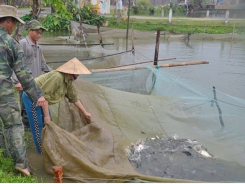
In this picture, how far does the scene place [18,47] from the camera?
2.54 metres

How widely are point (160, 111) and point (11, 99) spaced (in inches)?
106

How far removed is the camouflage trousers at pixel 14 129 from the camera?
255cm

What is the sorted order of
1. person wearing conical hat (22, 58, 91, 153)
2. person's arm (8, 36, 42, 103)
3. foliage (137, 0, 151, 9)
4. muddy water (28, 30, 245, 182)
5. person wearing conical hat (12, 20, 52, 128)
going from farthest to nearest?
1. foliage (137, 0, 151, 9)
2. muddy water (28, 30, 245, 182)
3. person wearing conical hat (12, 20, 52, 128)
4. person wearing conical hat (22, 58, 91, 153)
5. person's arm (8, 36, 42, 103)

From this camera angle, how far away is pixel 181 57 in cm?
1430

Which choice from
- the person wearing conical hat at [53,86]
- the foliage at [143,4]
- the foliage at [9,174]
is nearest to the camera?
the foliage at [9,174]

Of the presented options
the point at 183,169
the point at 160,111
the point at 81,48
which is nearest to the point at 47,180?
the point at 183,169

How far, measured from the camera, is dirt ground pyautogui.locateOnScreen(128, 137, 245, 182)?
3322 millimetres

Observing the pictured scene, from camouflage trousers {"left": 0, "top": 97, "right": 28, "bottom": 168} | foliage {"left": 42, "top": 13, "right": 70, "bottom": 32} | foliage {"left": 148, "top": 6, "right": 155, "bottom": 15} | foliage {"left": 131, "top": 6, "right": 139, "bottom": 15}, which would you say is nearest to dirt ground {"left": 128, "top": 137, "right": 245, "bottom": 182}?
camouflage trousers {"left": 0, "top": 97, "right": 28, "bottom": 168}

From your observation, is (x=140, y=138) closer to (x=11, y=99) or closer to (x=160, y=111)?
(x=160, y=111)

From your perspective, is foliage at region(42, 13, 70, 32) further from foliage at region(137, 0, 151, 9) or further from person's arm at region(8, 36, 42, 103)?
person's arm at region(8, 36, 42, 103)

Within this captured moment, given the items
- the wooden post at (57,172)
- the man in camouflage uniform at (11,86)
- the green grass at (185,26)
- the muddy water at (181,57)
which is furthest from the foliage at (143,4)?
the wooden post at (57,172)

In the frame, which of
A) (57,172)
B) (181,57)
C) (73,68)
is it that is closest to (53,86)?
(73,68)

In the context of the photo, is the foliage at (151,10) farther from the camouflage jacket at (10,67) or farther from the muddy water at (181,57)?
the camouflage jacket at (10,67)

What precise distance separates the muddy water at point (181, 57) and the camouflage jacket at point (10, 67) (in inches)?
32.5
